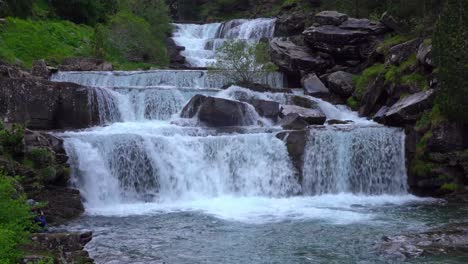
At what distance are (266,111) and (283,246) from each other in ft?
48.0

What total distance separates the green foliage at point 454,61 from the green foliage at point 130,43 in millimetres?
25615

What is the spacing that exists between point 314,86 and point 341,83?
5.65 feet

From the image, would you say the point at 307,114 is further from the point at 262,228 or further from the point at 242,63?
the point at 262,228

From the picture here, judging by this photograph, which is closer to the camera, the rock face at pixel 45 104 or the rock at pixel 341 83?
the rock face at pixel 45 104

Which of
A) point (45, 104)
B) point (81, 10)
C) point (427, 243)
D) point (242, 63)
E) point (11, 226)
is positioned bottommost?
point (427, 243)

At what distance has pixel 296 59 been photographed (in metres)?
36.5

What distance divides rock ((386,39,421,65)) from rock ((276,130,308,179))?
911 cm

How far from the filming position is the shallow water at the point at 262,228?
14250 mm

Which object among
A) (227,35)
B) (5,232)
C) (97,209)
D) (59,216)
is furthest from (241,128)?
(227,35)

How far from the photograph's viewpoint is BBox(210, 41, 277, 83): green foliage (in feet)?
111

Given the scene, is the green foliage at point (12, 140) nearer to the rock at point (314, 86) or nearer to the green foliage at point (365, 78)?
the rock at point (314, 86)

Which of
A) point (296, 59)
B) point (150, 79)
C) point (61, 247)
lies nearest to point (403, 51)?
point (296, 59)

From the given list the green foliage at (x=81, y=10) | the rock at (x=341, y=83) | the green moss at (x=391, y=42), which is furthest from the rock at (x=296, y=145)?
the green foliage at (x=81, y=10)

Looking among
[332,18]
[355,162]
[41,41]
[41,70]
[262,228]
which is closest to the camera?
[262,228]
